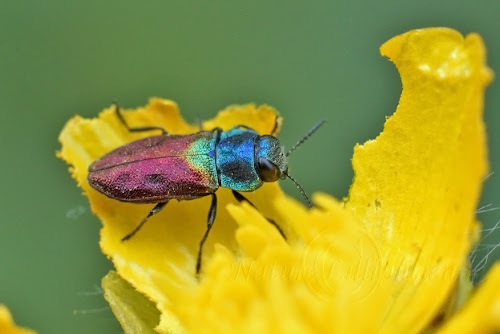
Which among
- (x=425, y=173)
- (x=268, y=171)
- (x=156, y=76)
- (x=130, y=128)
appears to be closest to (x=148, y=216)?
(x=130, y=128)

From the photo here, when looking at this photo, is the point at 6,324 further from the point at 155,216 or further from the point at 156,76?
the point at 156,76

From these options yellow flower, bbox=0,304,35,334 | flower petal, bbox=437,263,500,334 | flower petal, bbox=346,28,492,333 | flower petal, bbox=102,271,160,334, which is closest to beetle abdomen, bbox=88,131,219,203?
flower petal, bbox=102,271,160,334

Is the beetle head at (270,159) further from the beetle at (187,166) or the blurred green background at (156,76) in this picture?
the blurred green background at (156,76)

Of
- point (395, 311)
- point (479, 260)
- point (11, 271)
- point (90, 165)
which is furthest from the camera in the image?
point (11, 271)

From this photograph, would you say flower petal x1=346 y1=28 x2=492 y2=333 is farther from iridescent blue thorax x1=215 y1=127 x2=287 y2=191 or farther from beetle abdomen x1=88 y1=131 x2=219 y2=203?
beetle abdomen x1=88 y1=131 x2=219 y2=203

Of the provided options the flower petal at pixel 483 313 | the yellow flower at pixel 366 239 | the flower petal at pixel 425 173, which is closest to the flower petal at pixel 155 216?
the yellow flower at pixel 366 239

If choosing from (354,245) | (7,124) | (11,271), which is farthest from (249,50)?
(354,245)

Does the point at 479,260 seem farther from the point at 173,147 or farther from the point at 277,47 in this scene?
the point at 277,47
